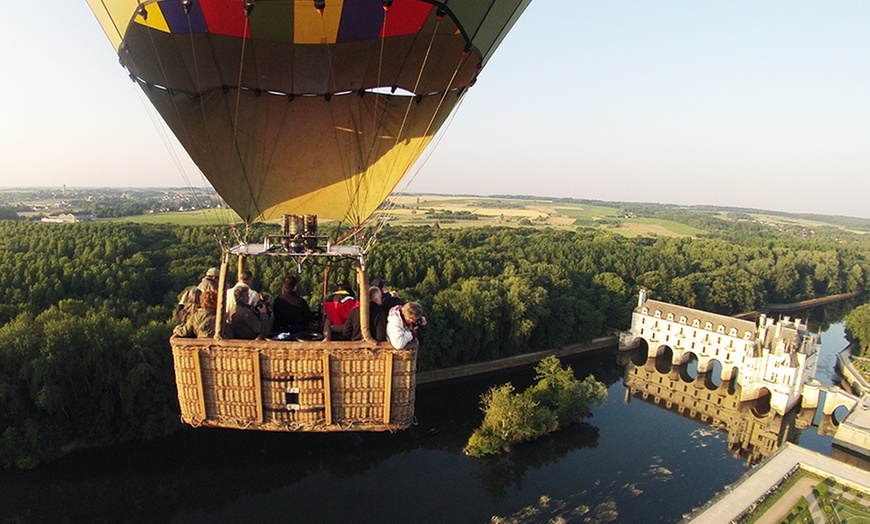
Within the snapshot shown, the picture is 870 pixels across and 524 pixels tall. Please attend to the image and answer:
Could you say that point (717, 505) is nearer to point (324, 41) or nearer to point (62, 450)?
point (324, 41)

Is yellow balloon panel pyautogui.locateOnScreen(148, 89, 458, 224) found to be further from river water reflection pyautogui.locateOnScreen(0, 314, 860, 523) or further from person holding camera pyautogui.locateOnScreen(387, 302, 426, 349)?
river water reflection pyautogui.locateOnScreen(0, 314, 860, 523)

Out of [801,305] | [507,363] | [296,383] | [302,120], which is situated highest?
[302,120]

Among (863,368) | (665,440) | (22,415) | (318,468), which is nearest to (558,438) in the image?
(665,440)

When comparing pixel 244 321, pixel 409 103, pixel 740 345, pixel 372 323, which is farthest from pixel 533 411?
pixel 244 321

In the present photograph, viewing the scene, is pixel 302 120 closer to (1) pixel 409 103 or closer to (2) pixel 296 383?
(1) pixel 409 103

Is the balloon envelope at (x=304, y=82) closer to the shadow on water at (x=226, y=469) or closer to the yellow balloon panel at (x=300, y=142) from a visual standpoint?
the yellow balloon panel at (x=300, y=142)

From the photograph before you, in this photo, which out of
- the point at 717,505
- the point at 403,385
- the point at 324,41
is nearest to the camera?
the point at 403,385
